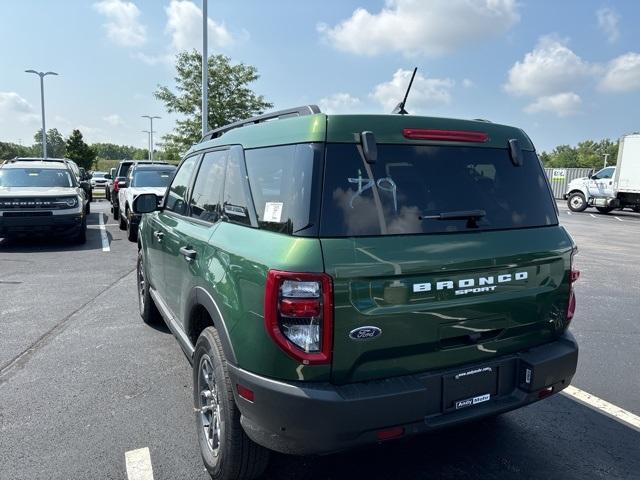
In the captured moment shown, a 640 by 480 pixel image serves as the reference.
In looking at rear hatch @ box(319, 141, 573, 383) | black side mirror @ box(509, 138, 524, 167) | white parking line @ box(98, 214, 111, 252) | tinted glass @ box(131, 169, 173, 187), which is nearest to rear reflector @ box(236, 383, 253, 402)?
rear hatch @ box(319, 141, 573, 383)

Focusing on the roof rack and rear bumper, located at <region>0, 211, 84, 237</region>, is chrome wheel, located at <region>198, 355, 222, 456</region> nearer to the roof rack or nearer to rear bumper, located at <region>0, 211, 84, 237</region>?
the roof rack

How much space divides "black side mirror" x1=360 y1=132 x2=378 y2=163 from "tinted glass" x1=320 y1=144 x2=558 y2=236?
0.03 metres

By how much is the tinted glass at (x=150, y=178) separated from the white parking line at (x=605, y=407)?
384 inches

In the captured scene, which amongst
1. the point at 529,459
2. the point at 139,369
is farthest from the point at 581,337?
the point at 139,369

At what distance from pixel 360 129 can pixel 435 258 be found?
2.32 feet

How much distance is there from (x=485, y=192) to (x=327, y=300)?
1159 millimetres

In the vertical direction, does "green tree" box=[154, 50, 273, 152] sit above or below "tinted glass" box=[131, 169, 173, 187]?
above

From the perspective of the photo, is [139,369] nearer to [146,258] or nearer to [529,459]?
[146,258]

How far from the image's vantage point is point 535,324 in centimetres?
263

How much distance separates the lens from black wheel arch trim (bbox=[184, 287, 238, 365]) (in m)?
2.38

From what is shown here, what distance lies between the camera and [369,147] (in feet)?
7.42

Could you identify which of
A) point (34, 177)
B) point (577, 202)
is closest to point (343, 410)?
point (34, 177)

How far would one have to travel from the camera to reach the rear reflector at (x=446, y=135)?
2.42m

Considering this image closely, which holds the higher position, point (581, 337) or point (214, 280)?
point (214, 280)
